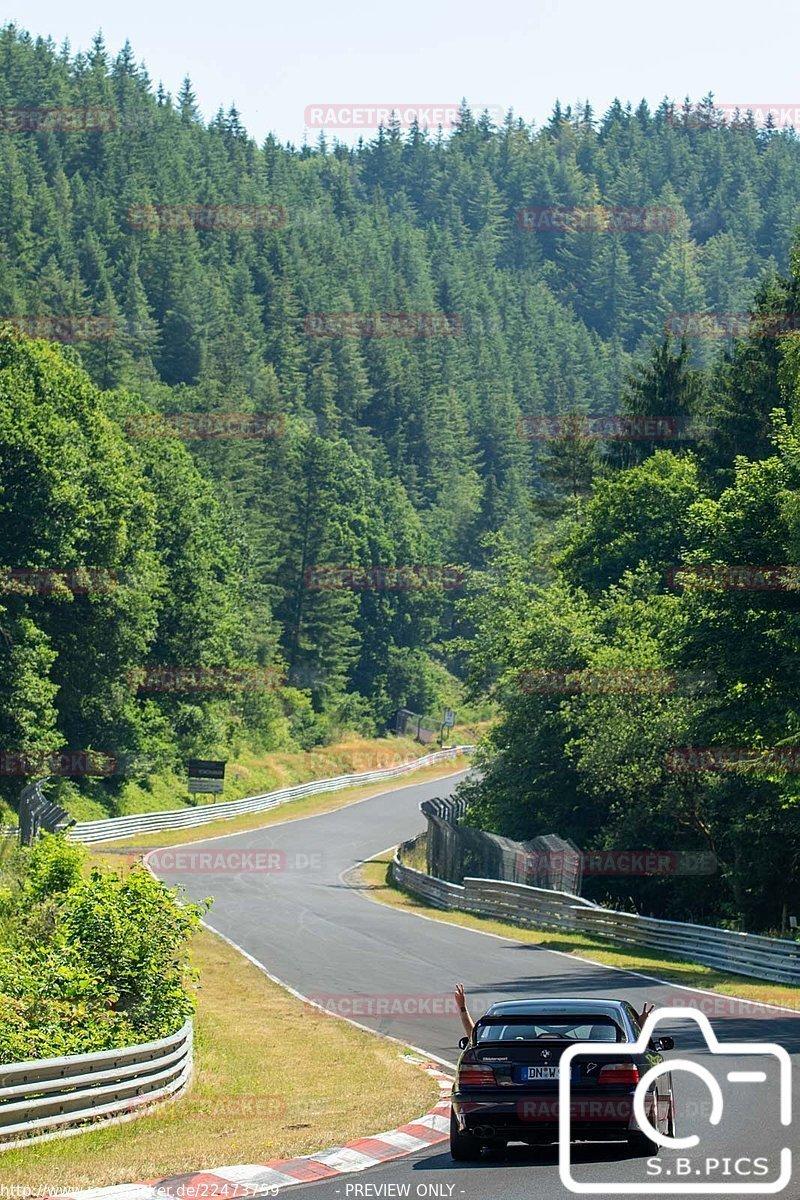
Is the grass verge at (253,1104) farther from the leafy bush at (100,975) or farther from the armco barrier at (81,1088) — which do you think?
the leafy bush at (100,975)

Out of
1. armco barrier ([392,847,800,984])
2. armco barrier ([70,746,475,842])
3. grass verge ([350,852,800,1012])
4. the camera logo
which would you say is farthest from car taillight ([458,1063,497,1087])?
armco barrier ([70,746,475,842])

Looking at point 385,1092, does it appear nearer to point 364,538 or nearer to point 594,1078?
point 594,1078

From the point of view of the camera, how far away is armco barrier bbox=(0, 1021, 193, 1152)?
14375 millimetres

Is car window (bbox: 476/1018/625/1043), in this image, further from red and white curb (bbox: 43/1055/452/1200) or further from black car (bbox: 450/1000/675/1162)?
red and white curb (bbox: 43/1055/452/1200)

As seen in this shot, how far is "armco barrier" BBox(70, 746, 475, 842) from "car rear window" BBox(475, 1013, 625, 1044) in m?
34.5

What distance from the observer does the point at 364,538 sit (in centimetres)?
14175

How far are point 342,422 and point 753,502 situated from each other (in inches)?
5603

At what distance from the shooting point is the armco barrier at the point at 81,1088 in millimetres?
14375

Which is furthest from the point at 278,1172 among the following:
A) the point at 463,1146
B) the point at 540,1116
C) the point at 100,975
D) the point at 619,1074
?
the point at 100,975

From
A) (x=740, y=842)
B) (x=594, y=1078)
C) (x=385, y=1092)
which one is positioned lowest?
(x=740, y=842)

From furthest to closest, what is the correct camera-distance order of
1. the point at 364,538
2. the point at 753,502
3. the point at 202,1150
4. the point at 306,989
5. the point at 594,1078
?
the point at 364,538 → the point at 753,502 → the point at 306,989 → the point at 202,1150 → the point at 594,1078

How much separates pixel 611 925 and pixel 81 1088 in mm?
24243

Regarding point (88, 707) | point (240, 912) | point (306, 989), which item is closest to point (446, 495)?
point (88, 707)

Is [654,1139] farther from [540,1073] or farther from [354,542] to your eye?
[354,542]
